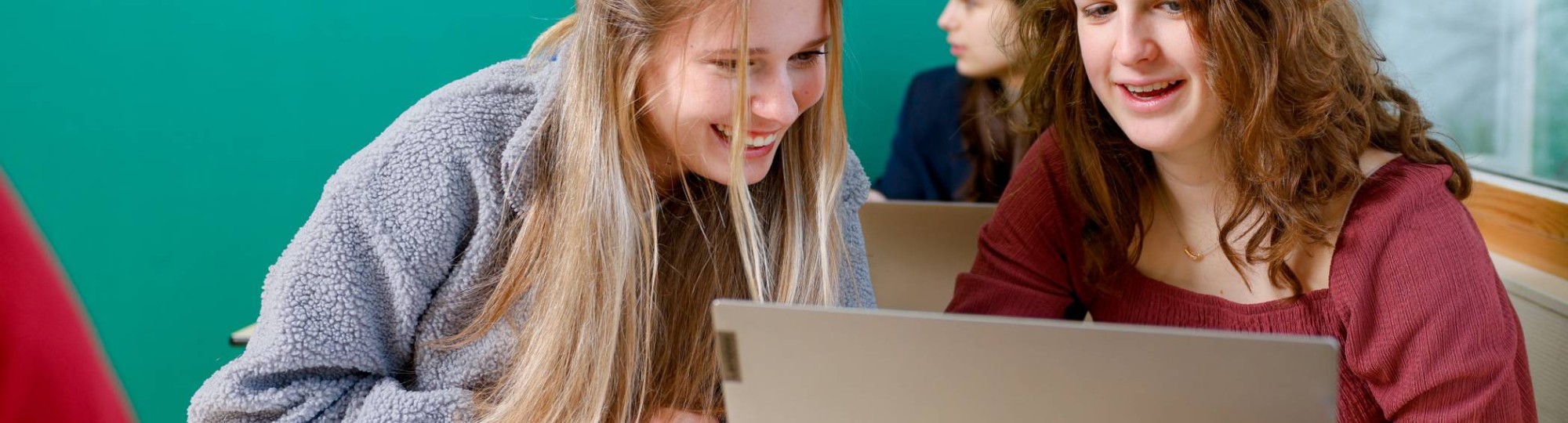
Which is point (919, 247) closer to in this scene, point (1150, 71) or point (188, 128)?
point (1150, 71)

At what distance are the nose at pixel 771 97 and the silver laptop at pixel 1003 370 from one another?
1.02ft

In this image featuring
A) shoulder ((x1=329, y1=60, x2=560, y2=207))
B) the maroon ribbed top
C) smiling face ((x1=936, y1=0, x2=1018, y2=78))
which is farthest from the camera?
smiling face ((x1=936, y1=0, x2=1018, y2=78))

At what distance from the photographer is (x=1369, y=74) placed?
1109mm

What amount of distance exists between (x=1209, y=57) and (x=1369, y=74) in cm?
18

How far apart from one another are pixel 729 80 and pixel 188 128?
58.3 inches

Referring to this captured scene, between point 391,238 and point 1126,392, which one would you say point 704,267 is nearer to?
point 391,238

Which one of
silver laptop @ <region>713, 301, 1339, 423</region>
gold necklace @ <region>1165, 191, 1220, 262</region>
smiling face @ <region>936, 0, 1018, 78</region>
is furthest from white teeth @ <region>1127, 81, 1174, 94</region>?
smiling face @ <region>936, 0, 1018, 78</region>

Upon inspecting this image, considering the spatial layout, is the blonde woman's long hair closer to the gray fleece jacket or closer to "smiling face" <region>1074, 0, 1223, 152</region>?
the gray fleece jacket

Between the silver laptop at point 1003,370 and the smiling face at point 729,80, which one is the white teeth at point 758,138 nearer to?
the smiling face at point 729,80

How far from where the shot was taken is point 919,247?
4.81ft

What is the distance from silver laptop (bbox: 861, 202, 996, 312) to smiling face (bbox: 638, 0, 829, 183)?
35 centimetres

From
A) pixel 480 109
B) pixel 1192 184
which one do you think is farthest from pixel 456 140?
pixel 1192 184

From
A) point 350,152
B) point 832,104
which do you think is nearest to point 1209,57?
point 832,104

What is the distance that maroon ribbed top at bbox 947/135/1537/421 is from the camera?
3.15 ft
